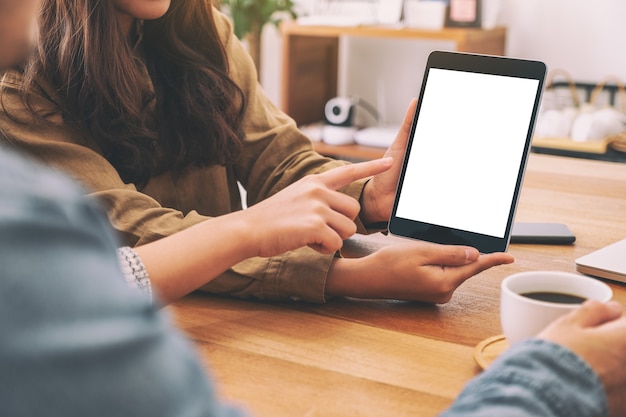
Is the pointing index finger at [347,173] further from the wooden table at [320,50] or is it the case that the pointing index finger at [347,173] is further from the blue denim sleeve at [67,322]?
the wooden table at [320,50]

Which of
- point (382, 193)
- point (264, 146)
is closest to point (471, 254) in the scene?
point (382, 193)

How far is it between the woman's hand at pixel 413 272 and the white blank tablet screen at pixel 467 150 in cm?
7

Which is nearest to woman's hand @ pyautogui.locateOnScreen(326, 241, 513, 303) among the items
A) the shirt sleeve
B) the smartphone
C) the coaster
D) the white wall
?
the coaster

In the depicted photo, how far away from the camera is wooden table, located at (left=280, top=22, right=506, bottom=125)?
3.03 m

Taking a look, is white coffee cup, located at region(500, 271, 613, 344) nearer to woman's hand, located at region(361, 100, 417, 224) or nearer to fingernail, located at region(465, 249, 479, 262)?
fingernail, located at region(465, 249, 479, 262)

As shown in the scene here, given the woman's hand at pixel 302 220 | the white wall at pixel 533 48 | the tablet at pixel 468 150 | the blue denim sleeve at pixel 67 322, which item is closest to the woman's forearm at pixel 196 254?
the woman's hand at pixel 302 220

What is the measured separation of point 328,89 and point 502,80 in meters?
2.70

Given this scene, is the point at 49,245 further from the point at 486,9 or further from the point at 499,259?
the point at 486,9

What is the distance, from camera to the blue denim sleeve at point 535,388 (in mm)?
537

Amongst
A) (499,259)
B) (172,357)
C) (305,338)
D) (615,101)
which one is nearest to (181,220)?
(305,338)

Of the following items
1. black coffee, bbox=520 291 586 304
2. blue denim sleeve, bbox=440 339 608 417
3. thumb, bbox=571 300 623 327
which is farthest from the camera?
black coffee, bbox=520 291 586 304

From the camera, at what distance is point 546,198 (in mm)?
1361

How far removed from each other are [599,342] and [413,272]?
0.32m

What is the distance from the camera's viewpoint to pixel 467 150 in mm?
993
